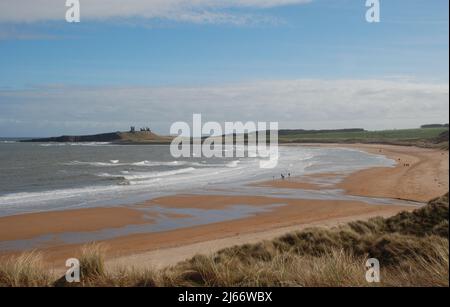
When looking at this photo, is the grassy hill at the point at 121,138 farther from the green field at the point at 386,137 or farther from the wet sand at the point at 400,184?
the wet sand at the point at 400,184

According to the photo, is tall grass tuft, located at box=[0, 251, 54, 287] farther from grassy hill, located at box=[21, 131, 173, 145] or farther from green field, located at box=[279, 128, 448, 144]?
grassy hill, located at box=[21, 131, 173, 145]

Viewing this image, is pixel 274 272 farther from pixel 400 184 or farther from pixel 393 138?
pixel 393 138

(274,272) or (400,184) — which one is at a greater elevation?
(274,272)

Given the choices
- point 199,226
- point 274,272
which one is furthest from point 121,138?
point 274,272

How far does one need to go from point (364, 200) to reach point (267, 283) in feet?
62.1

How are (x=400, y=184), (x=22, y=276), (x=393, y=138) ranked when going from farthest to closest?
(x=393, y=138) < (x=400, y=184) < (x=22, y=276)

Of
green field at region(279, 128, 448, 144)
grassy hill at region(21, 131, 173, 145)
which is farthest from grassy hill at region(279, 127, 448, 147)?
grassy hill at region(21, 131, 173, 145)

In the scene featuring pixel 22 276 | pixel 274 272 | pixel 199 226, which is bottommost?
pixel 199 226

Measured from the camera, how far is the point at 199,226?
18.0m

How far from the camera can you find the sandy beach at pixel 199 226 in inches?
548

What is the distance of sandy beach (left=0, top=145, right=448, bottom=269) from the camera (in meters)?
13.9

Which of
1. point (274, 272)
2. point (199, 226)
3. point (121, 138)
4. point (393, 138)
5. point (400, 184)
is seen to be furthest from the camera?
point (121, 138)
